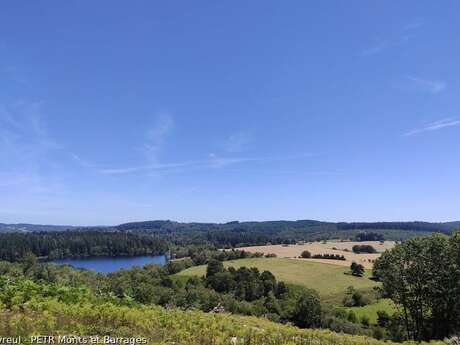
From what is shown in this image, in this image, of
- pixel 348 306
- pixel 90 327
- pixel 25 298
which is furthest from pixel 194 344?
pixel 348 306

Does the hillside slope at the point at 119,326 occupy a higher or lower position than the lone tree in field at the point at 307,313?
higher

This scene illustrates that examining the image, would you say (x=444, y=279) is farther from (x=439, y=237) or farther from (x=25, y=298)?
(x=25, y=298)

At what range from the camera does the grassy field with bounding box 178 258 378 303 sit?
343 ft

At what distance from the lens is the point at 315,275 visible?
403 feet

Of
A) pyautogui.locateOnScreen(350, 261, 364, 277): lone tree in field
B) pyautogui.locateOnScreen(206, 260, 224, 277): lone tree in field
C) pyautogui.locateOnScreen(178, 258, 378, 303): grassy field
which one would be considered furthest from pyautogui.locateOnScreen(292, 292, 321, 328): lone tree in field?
pyautogui.locateOnScreen(350, 261, 364, 277): lone tree in field

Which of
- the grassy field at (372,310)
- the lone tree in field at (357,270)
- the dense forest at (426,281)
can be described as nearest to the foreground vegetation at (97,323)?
the dense forest at (426,281)

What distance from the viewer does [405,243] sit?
33.2 meters

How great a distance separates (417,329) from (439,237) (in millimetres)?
7618

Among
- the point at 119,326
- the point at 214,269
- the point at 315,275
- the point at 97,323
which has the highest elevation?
the point at 97,323

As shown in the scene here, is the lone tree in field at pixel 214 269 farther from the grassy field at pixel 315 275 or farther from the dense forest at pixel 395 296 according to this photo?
the dense forest at pixel 395 296

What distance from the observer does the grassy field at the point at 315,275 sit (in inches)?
4117

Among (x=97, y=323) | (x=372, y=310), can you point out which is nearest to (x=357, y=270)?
(x=372, y=310)

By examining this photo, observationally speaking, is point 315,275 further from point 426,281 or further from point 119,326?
point 119,326

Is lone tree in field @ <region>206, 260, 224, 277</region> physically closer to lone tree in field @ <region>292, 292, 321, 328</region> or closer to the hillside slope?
lone tree in field @ <region>292, 292, 321, 328</region>
